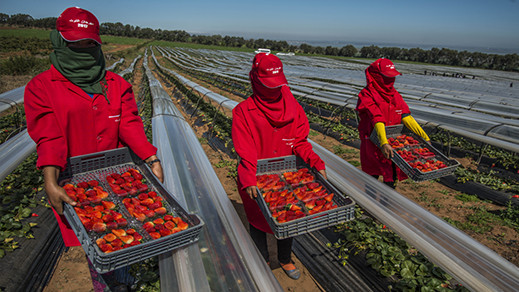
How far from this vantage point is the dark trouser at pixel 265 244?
289 centimetres

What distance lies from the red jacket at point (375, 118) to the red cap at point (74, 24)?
10.6ft

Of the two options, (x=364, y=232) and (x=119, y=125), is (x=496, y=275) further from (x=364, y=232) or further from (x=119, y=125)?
(x=119, y=125)

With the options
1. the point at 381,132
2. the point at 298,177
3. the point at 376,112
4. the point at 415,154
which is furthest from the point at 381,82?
the point at 298,177

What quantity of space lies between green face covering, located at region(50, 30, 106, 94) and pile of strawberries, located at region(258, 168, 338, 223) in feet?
5.75

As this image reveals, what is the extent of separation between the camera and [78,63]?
2164 millimetres

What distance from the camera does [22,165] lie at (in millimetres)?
5277

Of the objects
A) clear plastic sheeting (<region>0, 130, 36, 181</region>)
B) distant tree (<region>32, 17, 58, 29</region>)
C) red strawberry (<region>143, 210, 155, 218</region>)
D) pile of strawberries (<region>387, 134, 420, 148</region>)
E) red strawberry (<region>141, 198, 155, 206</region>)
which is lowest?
clear plastic sheeting (<region>0, 130, 36, 181</region>)

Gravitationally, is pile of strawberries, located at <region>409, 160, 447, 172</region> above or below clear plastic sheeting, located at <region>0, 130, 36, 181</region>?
above

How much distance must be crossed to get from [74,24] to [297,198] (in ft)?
7.50

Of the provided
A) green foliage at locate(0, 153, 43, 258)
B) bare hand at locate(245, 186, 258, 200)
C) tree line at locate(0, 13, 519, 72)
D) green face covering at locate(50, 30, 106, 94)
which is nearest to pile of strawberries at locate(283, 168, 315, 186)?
bare hand at locate(245, 186, 258, 200)

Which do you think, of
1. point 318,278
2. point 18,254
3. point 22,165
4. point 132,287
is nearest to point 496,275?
point 318,278

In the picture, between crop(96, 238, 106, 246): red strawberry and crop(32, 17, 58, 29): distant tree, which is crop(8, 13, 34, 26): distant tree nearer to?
crop(32, 17, 58, 29): distant tree

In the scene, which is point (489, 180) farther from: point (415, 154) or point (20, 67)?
point (20, 67)

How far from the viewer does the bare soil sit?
10.3 feet
